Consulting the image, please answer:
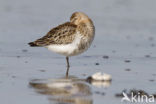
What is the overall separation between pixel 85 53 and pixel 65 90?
3.87 metres

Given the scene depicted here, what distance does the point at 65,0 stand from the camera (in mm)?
18766

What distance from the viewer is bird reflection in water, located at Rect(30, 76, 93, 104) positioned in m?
7.59

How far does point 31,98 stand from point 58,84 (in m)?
1.20

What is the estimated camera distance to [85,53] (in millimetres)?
12070

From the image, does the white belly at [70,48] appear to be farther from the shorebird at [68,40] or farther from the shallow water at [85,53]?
the shallow water at [85,53]

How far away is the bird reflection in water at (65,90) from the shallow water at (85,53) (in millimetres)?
17

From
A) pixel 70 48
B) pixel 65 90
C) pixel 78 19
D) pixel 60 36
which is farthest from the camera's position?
pixel 78 19

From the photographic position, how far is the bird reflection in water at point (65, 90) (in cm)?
759

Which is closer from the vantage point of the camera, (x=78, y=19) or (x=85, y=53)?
(x=78, y=19)

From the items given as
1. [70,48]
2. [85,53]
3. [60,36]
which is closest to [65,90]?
[70,48]

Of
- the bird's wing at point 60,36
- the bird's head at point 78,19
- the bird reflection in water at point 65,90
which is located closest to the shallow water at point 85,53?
the bird reflection in water at point 65,90

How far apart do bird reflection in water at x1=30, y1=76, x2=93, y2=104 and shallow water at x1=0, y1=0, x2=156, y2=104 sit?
0.06 feet

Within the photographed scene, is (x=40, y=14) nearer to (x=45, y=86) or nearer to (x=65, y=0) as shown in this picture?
(x=65, y=0)

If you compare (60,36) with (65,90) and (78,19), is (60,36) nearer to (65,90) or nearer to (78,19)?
(78,19)
